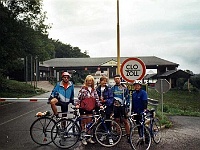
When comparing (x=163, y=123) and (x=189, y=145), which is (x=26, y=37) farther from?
(x=189, y=145)

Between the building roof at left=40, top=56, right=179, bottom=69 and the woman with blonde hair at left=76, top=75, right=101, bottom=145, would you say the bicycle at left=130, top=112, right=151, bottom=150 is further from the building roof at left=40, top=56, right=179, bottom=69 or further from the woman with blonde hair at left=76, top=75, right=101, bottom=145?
the building roof at left=40, top=56, right=179, bottom=69

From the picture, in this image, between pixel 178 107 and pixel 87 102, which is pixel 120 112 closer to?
pixel 87 102

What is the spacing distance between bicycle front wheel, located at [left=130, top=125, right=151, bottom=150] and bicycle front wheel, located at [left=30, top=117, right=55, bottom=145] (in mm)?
2046

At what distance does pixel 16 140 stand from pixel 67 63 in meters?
53.4

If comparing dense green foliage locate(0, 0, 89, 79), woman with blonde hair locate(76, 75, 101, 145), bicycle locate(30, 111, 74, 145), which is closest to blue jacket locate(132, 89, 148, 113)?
woman with blonde hair locate(76, 75, 101, 145)

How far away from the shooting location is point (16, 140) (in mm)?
7266

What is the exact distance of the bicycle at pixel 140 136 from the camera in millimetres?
6109

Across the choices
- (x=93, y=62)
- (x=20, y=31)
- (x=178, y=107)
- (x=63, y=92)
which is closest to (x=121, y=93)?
(x=63, y=92)

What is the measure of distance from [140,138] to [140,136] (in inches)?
1.9

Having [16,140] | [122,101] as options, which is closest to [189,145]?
[122,101]

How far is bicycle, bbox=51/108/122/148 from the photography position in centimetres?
657

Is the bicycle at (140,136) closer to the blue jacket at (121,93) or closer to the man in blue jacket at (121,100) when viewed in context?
the man in blue jacket at (121,100)

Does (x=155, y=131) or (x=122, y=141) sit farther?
(x=122, y=141)

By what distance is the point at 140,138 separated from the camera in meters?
6.14
